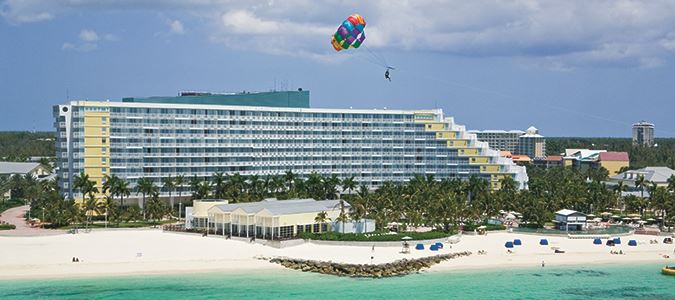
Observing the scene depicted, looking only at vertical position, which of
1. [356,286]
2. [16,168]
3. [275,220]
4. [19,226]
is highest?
[16,168]

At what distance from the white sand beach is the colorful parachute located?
21.5 meters

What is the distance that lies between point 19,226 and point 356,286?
192 ft

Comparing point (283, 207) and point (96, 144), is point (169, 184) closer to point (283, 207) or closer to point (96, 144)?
point (96, 144)

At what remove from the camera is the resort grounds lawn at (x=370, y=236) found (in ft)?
321

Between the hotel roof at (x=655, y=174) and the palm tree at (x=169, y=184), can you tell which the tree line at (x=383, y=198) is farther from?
the hotel roof at (x=655, y=174)

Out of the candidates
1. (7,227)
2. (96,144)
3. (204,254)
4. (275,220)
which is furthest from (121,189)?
(204,254)

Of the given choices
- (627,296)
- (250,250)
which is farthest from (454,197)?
(627,296)

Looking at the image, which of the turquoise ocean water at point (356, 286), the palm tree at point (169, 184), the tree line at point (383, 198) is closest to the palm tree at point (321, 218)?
the tree line at point (383, 198)

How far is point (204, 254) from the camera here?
9106cm

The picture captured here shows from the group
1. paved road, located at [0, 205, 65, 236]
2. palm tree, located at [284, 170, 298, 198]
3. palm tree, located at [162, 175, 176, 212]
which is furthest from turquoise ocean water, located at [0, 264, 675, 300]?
palm tree, located at [284, 170, 298, 198]

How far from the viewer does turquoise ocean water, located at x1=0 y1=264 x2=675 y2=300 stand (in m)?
73.4

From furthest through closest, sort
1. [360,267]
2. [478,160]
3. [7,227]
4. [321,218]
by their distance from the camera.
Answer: [478,160] < [7,227] < [321,218] < [360,267]

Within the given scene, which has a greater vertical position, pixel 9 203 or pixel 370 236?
pixel 9 203

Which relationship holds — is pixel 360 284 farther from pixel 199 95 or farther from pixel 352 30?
pixel 199 95
